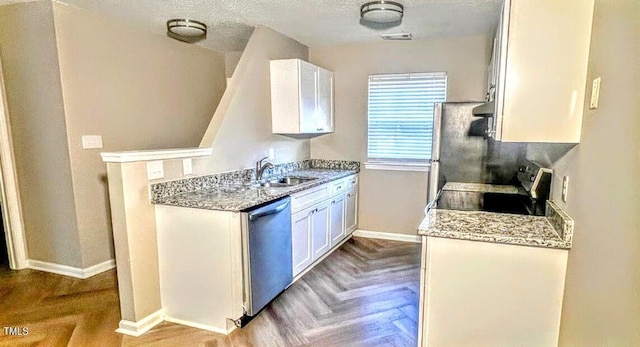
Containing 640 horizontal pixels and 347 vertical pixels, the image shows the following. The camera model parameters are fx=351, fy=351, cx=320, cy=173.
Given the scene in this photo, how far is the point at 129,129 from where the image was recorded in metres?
3.43

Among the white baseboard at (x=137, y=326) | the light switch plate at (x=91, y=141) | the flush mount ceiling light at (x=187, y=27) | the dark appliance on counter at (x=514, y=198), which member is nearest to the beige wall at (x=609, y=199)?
the dark appliance on counter at (x=514, y=198)

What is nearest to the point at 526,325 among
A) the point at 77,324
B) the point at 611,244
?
the point at 611,244

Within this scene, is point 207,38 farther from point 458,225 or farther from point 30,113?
point 458,225

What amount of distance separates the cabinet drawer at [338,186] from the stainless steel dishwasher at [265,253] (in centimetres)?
96

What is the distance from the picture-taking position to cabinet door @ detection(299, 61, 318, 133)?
11.6 feet

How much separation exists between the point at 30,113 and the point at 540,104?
3810mm

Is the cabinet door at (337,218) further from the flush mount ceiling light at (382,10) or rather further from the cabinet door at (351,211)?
the flush mount ceiling light at (382,10)

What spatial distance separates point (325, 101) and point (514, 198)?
7.67ft

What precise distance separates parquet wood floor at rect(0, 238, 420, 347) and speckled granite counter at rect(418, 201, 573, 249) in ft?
3.12

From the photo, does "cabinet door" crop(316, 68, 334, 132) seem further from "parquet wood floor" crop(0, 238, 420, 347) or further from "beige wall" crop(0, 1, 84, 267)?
"beige wall" crop(0, 1, 84, 267)

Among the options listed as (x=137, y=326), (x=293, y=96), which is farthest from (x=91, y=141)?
(x=293, y=96)

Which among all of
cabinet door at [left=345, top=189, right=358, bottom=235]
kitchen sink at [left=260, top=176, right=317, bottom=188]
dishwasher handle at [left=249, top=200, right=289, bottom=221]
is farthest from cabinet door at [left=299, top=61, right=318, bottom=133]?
dishwasher handle at [left=249, top=200, right=289, bottom=221]

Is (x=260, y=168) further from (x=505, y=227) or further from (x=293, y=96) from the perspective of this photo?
(x=505, y=227)

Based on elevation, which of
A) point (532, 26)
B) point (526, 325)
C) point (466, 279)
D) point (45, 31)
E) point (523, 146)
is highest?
point (45, 31)
